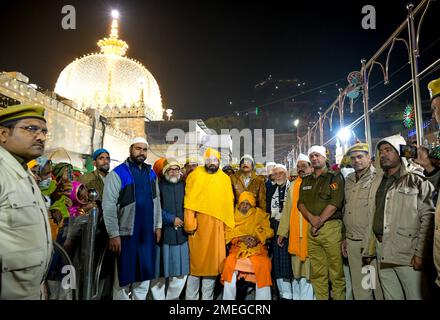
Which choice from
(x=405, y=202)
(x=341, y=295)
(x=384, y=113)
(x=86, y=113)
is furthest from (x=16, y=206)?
(x=384, y=113)

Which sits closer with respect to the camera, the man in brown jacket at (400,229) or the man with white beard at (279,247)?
the man in brown jacket at (400,229)

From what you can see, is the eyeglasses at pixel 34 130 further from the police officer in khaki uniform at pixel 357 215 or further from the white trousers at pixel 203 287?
the police officer in khaki uniform at pixel 357 215

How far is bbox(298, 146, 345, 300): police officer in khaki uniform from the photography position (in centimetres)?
377

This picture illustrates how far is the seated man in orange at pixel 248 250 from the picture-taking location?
4070 millimetres

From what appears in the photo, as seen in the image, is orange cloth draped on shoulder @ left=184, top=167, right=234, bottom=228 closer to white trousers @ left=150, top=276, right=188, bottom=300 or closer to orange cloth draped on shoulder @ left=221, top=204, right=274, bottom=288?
orange cloth draped on shoulder @ left=221, top=204, right=274, bottom=288

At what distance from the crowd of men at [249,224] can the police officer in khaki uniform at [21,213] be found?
2cm

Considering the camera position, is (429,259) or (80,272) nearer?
(429,259)

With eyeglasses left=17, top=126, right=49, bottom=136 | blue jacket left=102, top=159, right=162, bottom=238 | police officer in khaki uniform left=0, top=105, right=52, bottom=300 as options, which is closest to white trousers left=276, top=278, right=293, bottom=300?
blue jacket left=102, top=159, right=162, bottom=238

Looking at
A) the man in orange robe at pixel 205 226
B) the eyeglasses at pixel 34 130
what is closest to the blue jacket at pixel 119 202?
the man in orange robe at pixel 205 226

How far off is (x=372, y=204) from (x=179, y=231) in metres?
2.52

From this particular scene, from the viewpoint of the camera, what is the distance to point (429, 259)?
2703mm

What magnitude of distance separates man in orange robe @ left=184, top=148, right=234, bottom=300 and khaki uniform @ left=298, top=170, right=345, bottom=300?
3.95ft

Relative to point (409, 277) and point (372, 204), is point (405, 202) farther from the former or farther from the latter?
point (409, 277)

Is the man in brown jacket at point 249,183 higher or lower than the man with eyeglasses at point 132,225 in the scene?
higher
